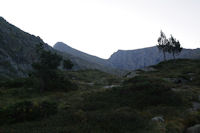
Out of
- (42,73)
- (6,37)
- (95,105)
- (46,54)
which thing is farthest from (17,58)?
(95,105)

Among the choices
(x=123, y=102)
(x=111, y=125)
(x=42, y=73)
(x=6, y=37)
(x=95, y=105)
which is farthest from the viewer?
(x=6, y=37)

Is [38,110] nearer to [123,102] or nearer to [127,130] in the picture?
[127,130]

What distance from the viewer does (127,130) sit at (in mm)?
8461

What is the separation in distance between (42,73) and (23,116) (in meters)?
18.5

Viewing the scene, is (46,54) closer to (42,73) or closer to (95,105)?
(42,73)

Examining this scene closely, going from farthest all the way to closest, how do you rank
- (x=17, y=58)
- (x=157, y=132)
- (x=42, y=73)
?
(x=17, y=58)
(x=42, y=73)
(x=157, y=132)

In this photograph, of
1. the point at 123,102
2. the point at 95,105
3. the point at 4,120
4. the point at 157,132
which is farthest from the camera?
the point at 123,102

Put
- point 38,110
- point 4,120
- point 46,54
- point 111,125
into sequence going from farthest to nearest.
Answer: point 46,54 < point 38,110 < point 4,120 < point 111,125

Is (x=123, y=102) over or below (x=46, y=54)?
below

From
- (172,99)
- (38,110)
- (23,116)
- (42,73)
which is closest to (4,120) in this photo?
(23,116)

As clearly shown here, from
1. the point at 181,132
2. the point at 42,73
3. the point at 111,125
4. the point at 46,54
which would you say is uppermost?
the point at 46,54

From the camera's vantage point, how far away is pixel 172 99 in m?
15.6

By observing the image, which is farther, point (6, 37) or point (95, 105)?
point (6, 37)

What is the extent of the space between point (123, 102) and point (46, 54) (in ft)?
110
